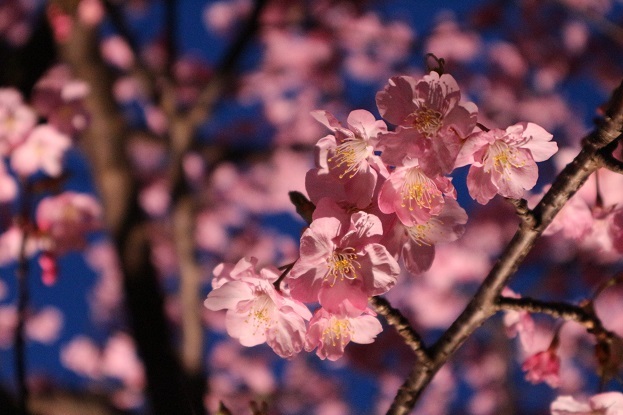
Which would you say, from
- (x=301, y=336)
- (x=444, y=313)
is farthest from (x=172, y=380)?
(x=444, y=313)

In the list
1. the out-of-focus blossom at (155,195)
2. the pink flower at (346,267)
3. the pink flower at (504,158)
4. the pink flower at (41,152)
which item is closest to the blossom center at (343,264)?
the pink flower at (346,267)

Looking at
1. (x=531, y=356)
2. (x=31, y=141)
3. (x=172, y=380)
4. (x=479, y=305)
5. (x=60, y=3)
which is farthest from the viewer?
(x=60, y=3)

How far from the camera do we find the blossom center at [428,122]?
3.08ft

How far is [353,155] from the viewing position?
1021 millimetres

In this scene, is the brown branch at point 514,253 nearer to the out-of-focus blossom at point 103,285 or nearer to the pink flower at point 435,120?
the pink flower at point 435,120

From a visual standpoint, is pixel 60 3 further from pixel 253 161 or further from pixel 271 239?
pixel 271 239

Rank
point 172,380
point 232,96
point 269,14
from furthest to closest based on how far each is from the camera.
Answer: point 269,14 → point 232,96 → point 172,380

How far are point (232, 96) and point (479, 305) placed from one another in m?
5.57

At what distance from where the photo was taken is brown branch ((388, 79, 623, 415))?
895 millimetres

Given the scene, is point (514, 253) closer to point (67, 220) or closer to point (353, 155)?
point (353, 155)

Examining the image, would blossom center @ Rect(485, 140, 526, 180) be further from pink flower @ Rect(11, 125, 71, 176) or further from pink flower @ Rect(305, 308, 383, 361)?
pink flower @ Rect(11, 125, 71, 176)

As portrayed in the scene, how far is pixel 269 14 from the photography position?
684cm

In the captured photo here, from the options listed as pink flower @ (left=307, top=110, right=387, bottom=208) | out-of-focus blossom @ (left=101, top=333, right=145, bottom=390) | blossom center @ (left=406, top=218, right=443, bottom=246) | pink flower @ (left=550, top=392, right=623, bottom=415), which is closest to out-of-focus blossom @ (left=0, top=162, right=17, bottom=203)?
pink flower @ (left=307, top=110, right=387, bottom=208)

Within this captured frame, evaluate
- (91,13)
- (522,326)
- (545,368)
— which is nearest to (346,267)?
(522,326)
